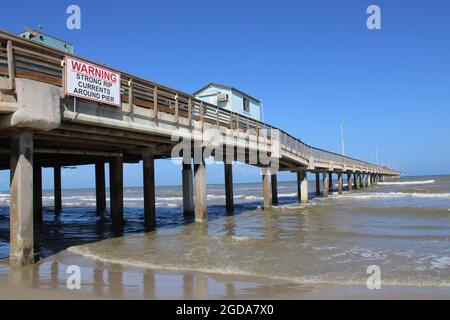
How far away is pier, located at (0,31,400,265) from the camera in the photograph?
28.4ft

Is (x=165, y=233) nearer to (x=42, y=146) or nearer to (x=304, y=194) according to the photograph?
(x=42, y=146)

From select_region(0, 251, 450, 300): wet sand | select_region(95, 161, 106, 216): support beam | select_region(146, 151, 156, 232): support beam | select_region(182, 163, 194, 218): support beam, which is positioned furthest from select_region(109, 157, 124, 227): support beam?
select_region(0, 251, 450, 300): wet sand

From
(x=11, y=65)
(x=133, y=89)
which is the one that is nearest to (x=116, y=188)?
(x=133, y=89)

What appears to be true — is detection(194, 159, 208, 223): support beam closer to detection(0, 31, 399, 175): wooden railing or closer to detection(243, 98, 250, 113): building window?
detection(0, 31, 399, 175): wooden railing

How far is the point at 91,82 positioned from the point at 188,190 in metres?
10.5

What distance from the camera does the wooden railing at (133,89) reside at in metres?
8.60

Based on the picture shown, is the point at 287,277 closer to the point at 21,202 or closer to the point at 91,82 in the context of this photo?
the point at 21,202

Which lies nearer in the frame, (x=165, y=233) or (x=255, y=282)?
(x=255, y=282)

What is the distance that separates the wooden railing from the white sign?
0.72 ft

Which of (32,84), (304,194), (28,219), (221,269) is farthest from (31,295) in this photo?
(304,194)

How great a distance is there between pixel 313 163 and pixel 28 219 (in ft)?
78.1

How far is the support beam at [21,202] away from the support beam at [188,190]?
10901 millimetres

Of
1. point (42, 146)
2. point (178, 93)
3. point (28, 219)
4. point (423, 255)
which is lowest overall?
point (423, 255)
